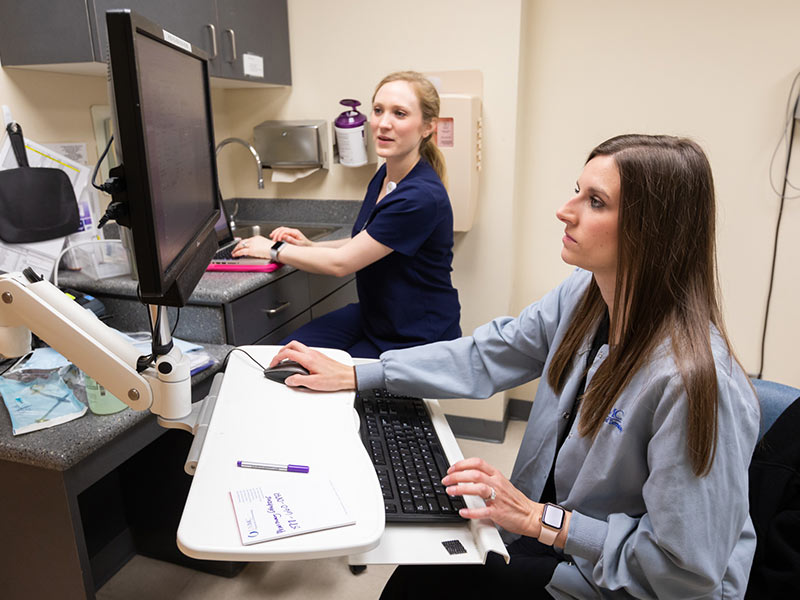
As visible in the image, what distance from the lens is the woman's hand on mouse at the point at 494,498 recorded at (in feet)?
2.72

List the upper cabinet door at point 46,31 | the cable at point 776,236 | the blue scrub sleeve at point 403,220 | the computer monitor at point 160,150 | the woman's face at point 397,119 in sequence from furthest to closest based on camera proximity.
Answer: the cable at point 776,236 < the woman's face at point 397,119 < the blue scrub sleeve at point 403,220 < the upper cabinet door at point 46,31 < the computer monitor at point 160,150

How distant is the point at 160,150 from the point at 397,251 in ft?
3.26

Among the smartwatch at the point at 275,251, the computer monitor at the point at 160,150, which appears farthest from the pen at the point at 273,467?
the smartwatch at the point at 275,251

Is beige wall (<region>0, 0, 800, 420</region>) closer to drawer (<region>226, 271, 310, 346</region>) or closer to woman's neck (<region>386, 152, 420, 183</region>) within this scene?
woman's neck (<region>386, 152, 420, 183</region>)

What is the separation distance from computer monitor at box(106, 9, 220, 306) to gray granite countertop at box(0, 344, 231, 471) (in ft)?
1.16

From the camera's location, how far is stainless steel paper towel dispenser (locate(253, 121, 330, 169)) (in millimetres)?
2482

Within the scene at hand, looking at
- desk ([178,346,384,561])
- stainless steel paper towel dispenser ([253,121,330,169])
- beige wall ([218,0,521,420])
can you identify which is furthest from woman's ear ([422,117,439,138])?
desk ([178,346,384,561])

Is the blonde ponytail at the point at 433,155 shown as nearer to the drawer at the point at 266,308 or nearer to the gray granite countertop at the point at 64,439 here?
the drawer at the point at 266,308

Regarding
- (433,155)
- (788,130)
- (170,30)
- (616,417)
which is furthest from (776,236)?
(170,30)

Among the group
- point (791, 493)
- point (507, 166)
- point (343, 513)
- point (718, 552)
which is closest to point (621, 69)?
point (507, 166)

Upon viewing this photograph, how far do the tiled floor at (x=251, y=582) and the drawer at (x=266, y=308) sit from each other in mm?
744

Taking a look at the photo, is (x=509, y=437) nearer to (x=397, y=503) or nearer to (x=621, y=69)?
(x=621, y=69)

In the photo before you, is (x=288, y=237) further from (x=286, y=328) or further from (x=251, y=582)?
(x=251, y=582)

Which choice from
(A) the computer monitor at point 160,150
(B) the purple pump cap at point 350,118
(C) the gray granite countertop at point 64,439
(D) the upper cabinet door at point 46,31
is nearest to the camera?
(A) the computer monitor at point 160,150
